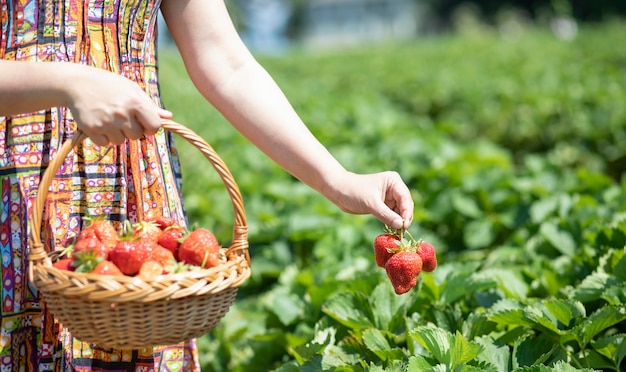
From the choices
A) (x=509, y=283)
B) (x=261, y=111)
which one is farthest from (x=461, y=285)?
(x=261, y=111)

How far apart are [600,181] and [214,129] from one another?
13.8ft

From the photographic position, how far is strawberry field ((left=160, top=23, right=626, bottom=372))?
6.78 feet

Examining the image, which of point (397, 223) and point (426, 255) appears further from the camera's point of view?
point (426, 255)

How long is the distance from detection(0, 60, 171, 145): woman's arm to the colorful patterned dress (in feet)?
0.62

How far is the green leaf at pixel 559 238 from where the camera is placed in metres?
2.96

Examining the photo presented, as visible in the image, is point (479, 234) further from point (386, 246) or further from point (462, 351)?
point (386, 246)

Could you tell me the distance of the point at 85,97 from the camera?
130 centimetres

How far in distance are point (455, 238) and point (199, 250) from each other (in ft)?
9.26

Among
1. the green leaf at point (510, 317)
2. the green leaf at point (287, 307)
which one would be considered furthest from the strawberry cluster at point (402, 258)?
the green leaf at point (287, 307)

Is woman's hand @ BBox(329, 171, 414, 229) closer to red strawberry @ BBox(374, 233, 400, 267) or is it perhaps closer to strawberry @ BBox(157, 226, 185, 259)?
red strawberry @ BBox(374, 233, 400, 267)

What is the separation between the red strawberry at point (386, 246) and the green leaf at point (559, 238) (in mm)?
1472

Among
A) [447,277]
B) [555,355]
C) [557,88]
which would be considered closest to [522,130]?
[557,88]

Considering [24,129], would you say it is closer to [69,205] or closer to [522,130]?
[69,205]

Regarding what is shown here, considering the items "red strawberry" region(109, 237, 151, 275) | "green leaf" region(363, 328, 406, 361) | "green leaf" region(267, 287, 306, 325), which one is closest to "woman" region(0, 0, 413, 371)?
"red strawberry" region(109, 237, 151, 275)
